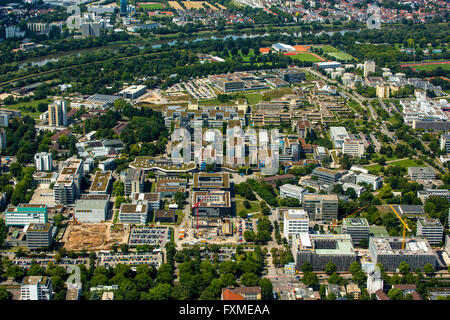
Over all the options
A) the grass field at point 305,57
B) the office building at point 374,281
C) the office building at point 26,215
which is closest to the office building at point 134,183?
the office building at point 26,215

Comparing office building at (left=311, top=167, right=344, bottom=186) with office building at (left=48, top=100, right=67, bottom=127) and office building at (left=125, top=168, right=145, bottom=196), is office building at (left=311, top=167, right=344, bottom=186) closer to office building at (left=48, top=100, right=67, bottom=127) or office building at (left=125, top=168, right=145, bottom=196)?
office building at (left=125, top=168, right=145, bottom=196)

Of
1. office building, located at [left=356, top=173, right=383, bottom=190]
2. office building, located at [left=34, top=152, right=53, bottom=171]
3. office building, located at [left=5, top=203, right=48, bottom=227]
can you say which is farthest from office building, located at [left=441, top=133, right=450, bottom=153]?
office building, located at [left=5, top=203, right=48, bottom=227]

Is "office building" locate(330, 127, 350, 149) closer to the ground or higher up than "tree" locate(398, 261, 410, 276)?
higher up

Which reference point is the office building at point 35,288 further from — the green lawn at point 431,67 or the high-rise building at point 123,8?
the high-rise building at point 123,8

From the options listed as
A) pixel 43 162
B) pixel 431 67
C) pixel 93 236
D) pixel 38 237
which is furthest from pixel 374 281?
pixel 431 67

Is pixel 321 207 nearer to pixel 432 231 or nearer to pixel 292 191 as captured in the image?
pixel 292 191

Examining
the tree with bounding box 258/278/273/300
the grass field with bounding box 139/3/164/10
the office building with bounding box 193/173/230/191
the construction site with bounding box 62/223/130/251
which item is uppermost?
the grass field with bounding box 139/3/164/10
